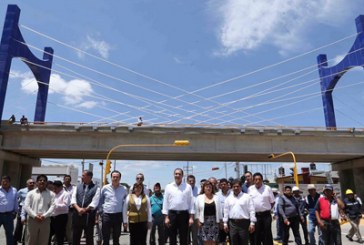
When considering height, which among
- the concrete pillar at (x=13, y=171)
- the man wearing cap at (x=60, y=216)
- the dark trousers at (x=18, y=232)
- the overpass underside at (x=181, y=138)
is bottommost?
the dark trousers at (x=18, y=232)

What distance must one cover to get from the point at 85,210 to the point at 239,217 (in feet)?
10.4

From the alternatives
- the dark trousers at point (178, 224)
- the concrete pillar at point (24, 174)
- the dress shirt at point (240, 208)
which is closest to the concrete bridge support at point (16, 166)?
the concrete pillar at point (24, 174)

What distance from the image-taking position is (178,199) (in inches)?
280

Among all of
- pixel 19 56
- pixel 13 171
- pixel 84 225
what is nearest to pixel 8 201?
pixel 84 225

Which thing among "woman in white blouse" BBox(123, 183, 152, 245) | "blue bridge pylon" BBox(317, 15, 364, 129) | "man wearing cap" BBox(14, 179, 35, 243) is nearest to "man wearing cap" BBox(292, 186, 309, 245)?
"woman in white blouse" BBox(123, 183, 152, 245)

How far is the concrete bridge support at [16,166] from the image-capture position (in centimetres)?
2867

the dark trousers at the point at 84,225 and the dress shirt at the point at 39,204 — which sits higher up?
the dress shirt at the point at 39,204

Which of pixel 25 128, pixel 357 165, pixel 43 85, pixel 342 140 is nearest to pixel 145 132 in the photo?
pixel 25 128

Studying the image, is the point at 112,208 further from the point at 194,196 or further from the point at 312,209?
the point at 312,209

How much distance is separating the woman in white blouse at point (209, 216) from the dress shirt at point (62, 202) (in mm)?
3241

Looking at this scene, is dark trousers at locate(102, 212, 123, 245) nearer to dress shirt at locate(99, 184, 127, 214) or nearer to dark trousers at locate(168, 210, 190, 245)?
dress shirt at locate(99, 184, 127, 214)

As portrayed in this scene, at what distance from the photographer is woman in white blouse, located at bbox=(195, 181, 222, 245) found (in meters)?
6.93

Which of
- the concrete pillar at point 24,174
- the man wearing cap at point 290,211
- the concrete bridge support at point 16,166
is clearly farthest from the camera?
the concrete pillar at point 24,174

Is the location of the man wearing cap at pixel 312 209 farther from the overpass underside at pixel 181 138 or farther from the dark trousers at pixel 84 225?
the overpass underside at pixel 181 138
